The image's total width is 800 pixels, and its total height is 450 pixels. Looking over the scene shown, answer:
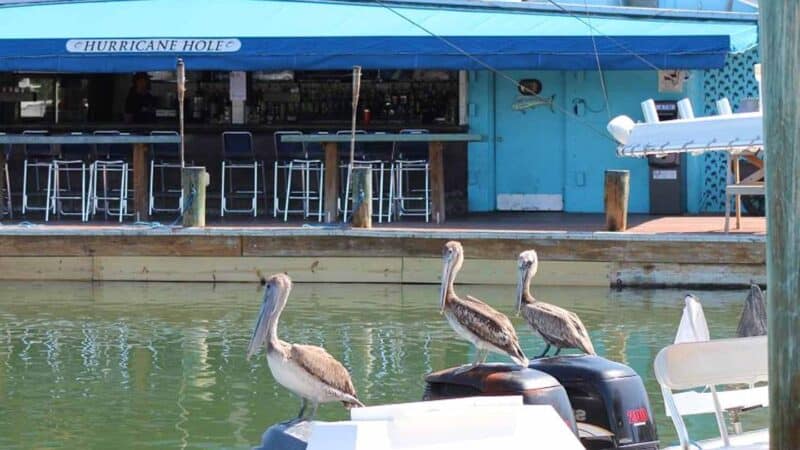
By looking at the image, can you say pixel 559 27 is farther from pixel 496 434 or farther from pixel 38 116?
pixel 496 434

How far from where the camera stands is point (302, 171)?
18.9m

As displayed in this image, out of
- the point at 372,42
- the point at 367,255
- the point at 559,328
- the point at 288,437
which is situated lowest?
the point at 288,437

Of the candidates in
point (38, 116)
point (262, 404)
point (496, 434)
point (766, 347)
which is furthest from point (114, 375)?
point (38, 116)

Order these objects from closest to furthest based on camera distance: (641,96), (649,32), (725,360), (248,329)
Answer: (725,360) < (248,329) < (649,32) < (641,96)

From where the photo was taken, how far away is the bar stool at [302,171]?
18672 mm

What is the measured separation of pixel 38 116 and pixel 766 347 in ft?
53.3

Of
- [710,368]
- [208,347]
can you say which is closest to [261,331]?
[710,368]

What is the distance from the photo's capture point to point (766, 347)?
6.17 m

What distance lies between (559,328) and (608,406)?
4.95ft

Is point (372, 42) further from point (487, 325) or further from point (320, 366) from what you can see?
point (320, 366)

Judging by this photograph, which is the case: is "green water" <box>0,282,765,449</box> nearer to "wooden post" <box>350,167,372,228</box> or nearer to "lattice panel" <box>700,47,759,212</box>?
"wooden post" <box>350,167,372,228</box>

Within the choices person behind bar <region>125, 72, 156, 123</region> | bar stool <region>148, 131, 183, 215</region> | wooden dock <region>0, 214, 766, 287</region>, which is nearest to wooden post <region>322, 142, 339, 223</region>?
wooden dock <region>0, 214, 766, 287</region>

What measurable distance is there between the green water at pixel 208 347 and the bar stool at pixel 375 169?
231 cm

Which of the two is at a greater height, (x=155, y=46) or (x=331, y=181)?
(x=155, y=46)
